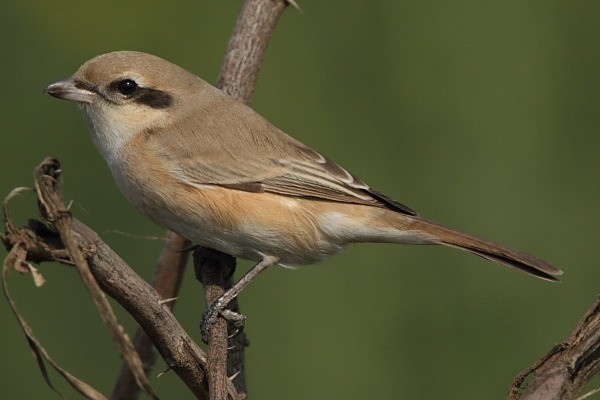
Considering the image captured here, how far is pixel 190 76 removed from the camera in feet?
12.2

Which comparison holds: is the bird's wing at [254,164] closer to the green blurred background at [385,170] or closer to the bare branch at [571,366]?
the green blurred background at [385,170]

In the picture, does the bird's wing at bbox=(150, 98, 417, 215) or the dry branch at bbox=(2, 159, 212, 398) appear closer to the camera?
the dry branch at bbox=(2, 159, 212, 398)

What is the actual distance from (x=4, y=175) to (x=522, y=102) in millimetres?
2654

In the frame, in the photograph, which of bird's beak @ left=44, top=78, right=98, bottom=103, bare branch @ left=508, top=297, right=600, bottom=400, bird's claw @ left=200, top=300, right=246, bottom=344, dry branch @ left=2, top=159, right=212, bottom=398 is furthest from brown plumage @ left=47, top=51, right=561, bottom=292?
bare branch @ left=508, top=297, right=600, bottom=400

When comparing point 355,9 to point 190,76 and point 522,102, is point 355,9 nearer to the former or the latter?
point 522,102

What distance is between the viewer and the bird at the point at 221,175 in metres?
3.48

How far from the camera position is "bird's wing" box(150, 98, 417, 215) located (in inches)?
141

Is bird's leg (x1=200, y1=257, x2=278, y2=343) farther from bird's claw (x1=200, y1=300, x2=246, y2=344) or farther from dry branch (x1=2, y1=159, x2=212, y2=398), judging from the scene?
dry branch (x1=2, y1=159, x2=212, y2=398)

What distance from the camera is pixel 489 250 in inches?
133

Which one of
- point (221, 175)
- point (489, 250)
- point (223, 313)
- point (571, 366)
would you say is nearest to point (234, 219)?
point (221, 175)

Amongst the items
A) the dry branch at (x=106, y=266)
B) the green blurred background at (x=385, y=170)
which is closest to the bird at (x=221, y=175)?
the green blurred background at (x=385, y=170)

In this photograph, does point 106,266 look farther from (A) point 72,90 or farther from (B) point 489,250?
(B) point 489,250

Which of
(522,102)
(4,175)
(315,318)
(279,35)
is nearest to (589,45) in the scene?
(522,102)

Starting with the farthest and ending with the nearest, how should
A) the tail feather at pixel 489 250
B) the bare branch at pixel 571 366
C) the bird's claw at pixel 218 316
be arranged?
the tail feather at pixel 489 250, the bird's claw at pixel 218 316, the bare branch at pixel 571 366
